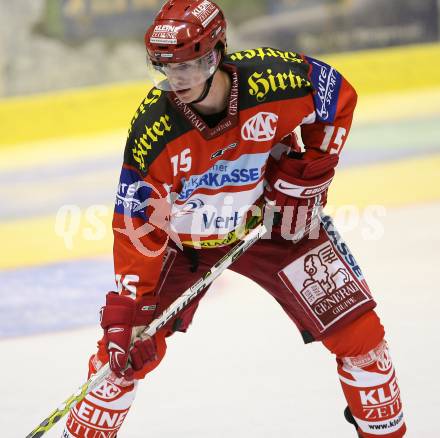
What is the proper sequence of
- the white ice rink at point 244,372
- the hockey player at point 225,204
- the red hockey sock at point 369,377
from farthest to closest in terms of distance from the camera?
the white ice rink at point 244,372, the red hockey sock at point 369,377, the hockey player at point 225,204

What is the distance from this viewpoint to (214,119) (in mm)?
2723

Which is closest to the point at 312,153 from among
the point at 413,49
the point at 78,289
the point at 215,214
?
the point at 215,214

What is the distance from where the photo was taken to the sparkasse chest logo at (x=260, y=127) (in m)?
2.76

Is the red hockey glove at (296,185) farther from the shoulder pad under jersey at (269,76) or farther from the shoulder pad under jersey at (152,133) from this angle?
the shoulder pad under jersey at (152,133)

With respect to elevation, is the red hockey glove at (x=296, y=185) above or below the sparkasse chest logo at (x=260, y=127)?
below

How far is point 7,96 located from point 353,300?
18.7 ft

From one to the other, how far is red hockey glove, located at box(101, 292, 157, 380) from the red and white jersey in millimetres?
41

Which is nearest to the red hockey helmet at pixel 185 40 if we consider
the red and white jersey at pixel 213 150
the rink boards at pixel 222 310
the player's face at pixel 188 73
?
the player's face at pixel 188 73

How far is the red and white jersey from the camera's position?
2695mm

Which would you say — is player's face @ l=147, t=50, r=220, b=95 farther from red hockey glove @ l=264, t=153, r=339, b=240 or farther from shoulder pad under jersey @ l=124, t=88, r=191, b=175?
red hockey glove @ l=264, t=153, r=339, b=240

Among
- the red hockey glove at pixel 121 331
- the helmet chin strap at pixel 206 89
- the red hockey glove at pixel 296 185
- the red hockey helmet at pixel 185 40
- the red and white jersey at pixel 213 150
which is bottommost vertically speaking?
the red hockey glove at pixel 121 331

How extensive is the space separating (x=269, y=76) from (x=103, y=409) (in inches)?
39.1

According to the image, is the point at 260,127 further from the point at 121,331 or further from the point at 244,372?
the point at 244,372

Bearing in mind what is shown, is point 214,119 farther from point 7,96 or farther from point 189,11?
point 7,96
